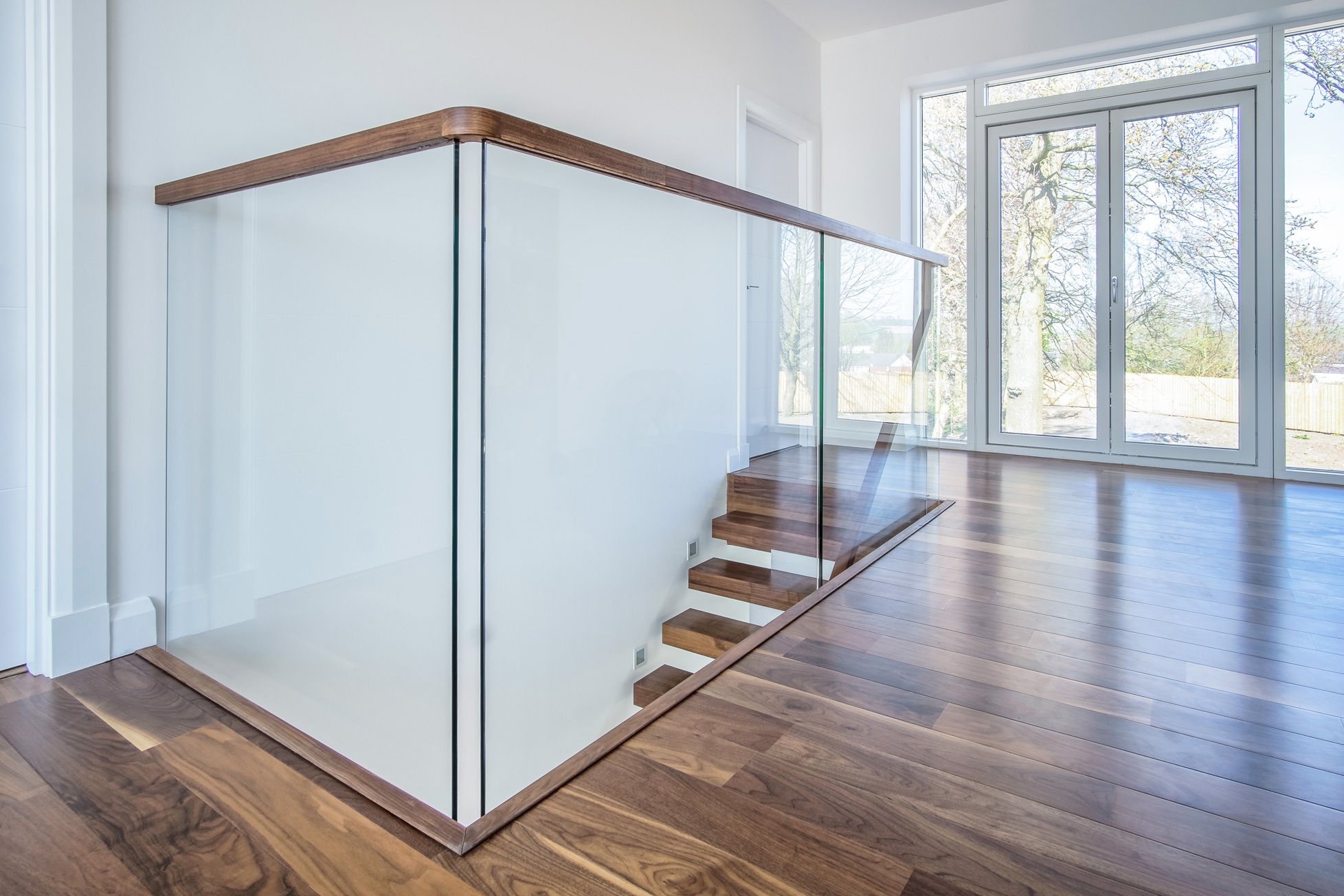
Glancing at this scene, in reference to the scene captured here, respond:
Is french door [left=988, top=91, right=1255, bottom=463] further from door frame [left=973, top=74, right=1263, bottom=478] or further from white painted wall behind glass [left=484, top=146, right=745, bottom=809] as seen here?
white painted wall behind glass [left=484, top=146, right=745, bottom=809]

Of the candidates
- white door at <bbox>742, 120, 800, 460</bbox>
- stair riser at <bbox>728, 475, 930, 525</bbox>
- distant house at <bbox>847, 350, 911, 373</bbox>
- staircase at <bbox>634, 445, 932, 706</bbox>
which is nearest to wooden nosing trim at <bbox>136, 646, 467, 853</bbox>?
staircase at <bbox>634, 445, 932, 706</bbox>

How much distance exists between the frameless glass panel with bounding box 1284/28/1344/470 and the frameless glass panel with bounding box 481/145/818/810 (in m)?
3.39

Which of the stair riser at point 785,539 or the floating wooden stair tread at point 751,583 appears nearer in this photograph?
the floating wooden stair tread at point 751,583

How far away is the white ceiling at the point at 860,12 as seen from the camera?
15.1 ft

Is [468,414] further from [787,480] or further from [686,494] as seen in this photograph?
[787,480]

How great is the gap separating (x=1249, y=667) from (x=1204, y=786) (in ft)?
2.03

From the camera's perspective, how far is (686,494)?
1.92 m

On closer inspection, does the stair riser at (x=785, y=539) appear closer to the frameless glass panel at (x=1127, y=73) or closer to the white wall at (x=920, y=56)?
the white wall at (x=920, y=56)

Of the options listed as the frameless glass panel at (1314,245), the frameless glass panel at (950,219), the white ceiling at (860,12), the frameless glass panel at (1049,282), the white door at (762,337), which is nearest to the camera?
the white door at (762,337)

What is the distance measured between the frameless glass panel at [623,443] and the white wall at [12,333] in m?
1.13

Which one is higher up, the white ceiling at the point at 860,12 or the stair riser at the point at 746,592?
the white ceiling at the point at 860,12

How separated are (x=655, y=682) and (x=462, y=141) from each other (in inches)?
47.7

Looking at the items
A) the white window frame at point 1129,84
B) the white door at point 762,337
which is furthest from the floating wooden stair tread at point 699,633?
the white window frame at point 1129,84

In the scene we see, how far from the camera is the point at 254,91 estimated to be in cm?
197
